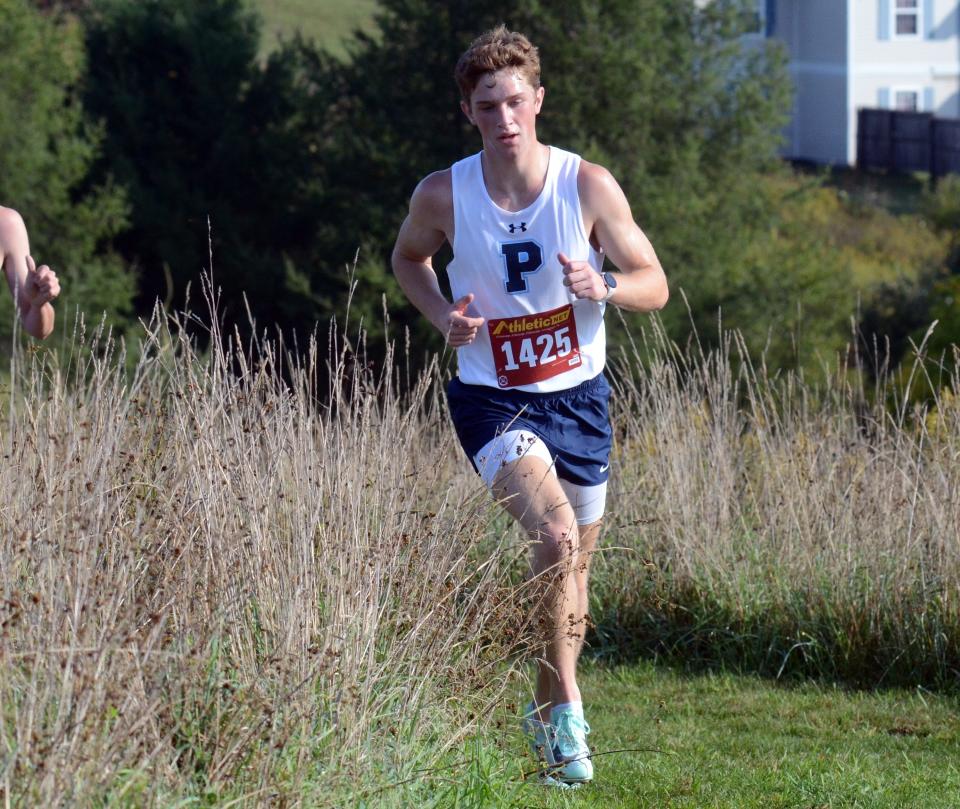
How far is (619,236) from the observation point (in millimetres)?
4273

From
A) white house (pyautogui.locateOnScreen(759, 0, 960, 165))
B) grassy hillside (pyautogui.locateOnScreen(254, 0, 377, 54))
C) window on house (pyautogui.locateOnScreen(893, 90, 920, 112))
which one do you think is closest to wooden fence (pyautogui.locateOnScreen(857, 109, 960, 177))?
white house (pyautogui.locateOnScreen(759, 0, 960, 165))

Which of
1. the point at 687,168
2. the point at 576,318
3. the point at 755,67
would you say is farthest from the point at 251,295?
the point at 576,318

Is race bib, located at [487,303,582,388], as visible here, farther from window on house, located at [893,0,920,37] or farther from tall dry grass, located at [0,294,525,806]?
window on house, located at [893,0,920,37]

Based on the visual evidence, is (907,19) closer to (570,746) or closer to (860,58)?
(860,58)

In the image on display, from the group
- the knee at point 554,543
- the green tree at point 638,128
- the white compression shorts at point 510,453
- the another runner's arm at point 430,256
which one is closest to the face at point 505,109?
the another runner's arm at point 430,256

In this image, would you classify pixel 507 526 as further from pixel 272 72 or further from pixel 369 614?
pixel 272 72

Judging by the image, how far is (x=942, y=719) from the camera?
5.00m

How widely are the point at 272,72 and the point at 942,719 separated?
24.3 meters

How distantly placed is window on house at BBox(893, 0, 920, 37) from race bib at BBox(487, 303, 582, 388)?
37551 millimetres

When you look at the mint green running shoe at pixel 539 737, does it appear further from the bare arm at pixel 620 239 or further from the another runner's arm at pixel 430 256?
the bare arm at pixel 620 239

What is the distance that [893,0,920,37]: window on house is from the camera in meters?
38.7

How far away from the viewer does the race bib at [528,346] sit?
4.27m

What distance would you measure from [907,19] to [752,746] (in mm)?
37646

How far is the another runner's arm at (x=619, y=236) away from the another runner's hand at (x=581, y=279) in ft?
0.62
